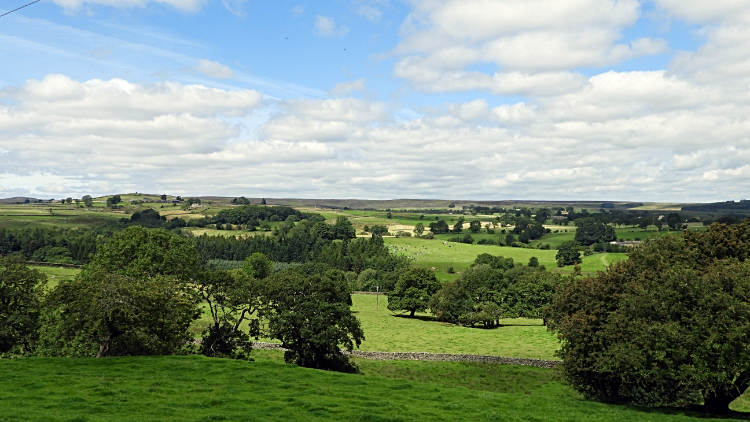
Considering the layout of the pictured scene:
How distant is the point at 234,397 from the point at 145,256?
23759 mm

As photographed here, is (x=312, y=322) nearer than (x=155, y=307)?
No

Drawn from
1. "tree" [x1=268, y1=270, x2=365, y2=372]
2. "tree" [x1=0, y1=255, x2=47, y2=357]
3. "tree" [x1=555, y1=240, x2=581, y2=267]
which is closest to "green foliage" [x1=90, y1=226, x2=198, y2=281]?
"tree" [x1=0, y1=255, x2=47, y2=357]

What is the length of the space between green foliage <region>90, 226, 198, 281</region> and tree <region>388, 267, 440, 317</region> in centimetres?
6147

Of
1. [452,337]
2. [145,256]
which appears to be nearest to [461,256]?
[452,337]

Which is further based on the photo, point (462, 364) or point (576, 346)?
point (462, 364)

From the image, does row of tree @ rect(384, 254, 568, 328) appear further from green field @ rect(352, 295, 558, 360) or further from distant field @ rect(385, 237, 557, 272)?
distant field @ rect(385, 237, 557, 272)

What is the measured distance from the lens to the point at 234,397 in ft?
86.4

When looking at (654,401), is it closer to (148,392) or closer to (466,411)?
(466,411)

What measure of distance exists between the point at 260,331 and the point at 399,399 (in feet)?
67.3

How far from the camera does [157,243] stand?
46.4m

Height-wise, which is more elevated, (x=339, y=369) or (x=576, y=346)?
(x=576, y=346)

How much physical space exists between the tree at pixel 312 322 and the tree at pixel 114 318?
8.64 m

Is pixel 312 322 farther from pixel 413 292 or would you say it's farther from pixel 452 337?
pixel 413 292

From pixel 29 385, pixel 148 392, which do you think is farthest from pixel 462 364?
pixel 29 385
